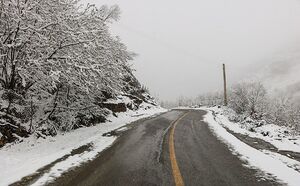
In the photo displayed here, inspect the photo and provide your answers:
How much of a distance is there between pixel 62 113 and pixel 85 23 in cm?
408

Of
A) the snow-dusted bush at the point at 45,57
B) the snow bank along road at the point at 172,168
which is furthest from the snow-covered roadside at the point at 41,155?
the snow-dusted bush at the point at 45,57

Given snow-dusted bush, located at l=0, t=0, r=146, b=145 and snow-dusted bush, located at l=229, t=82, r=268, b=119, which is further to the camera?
snow-dusted bush, located at l=229, t=82, r=268, b=119

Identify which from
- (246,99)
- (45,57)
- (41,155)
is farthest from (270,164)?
(246,99)

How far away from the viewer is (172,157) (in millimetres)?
7309

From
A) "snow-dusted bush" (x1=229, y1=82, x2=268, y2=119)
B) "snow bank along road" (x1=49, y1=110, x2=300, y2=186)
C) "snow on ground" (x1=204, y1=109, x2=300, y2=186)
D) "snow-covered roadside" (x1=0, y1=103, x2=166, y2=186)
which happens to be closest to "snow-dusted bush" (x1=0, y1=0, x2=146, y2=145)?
"snow-covered roadside" (x1=0, y1=103, x2=166, y2=186)

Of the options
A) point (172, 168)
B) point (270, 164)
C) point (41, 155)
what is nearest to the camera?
point (172, 168)

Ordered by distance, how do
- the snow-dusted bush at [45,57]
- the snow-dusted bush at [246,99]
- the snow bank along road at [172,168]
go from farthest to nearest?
the snow-dusted bush at [246,99] < the snow-dusted bush at [45,57] < the snow bank along road at [172,168]

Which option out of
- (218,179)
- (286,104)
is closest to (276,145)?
(218,179)

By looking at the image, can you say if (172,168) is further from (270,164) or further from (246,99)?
(246,99)

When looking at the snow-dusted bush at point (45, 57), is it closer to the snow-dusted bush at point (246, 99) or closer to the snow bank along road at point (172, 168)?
the snow bank along road at point (172, 168)

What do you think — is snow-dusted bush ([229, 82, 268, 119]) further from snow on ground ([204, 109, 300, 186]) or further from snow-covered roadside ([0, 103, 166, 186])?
snow-covered roadside ([0, 103, 166, 186])

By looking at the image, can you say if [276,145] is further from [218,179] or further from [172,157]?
[218,179]

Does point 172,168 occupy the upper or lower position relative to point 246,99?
lower

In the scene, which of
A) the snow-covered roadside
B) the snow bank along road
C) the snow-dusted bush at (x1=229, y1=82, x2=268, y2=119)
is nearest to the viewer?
the snow bank along road
